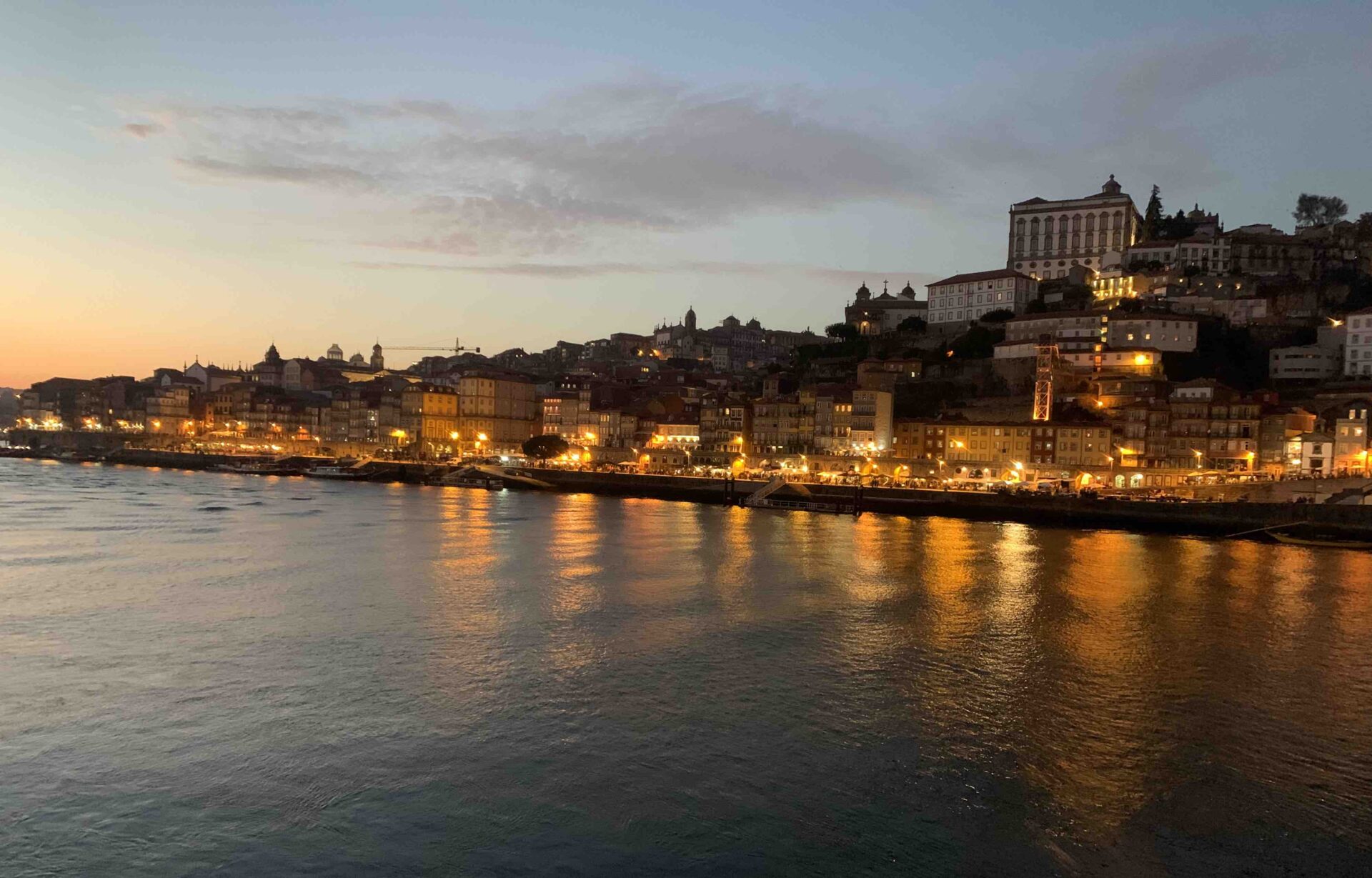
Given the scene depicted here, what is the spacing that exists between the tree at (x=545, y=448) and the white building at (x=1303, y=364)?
138 feet

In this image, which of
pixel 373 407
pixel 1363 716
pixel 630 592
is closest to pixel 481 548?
pixel 630 592

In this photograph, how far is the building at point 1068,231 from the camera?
233ft

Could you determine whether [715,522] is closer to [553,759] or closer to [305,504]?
[305,504]

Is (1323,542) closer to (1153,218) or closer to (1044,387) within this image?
(1044,387)

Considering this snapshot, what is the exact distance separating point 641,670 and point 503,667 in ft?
6.88

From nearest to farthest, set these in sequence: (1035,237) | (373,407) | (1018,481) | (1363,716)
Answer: (1363,716), (1018,481), (1035,237), (373,407)

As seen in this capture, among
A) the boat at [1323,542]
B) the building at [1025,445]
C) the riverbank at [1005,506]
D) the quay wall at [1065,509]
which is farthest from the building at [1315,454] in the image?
the boat at [1323,542]

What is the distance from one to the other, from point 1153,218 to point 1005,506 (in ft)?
145

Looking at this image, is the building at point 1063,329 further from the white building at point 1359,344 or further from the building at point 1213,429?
the white building at point 1359,344

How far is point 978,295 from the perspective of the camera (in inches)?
2645

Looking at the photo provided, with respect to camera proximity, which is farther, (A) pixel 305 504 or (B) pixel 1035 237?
(B) pixel 1035 237

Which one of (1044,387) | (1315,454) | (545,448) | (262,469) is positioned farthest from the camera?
(262,469)

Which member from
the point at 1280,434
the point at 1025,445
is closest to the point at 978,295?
the point at 1025,445

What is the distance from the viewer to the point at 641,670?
14867mm
